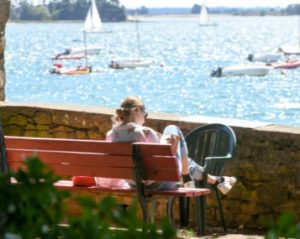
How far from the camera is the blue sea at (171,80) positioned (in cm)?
5181

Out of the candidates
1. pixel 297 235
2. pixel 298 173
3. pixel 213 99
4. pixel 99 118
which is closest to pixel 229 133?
pixel 298 173

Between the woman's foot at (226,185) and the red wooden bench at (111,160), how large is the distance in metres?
0.45

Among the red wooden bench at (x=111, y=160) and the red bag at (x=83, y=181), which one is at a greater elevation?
the red wooden bench at (x=111, y=160)

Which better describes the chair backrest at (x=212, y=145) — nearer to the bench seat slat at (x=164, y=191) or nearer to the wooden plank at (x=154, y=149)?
the bench seat slat at (x=164, y=191)

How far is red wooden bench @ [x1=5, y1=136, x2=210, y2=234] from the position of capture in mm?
6121

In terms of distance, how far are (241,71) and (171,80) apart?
584 cm

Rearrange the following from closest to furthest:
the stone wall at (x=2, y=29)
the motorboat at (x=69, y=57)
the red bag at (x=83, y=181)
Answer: the red bag at (x=83, y=181)
the stone wall at (x=2, y=29)
the motorboat at (x=69, y=57)

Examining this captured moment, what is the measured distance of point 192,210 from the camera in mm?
7777

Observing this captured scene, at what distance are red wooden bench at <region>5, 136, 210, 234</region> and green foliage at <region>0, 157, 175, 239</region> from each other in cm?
374

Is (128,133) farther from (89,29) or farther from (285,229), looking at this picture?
(89,29)

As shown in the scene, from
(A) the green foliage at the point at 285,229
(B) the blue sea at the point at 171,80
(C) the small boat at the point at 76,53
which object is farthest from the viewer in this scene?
(C) the small boat at the point at 76,53

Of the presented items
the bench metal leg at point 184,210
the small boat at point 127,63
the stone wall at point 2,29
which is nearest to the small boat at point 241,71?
the small boat at point 127,63

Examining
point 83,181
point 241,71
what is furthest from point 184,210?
point 241,71

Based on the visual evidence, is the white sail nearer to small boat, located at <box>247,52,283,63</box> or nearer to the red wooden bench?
small boat, located at <box>247,52,283,63</box>
